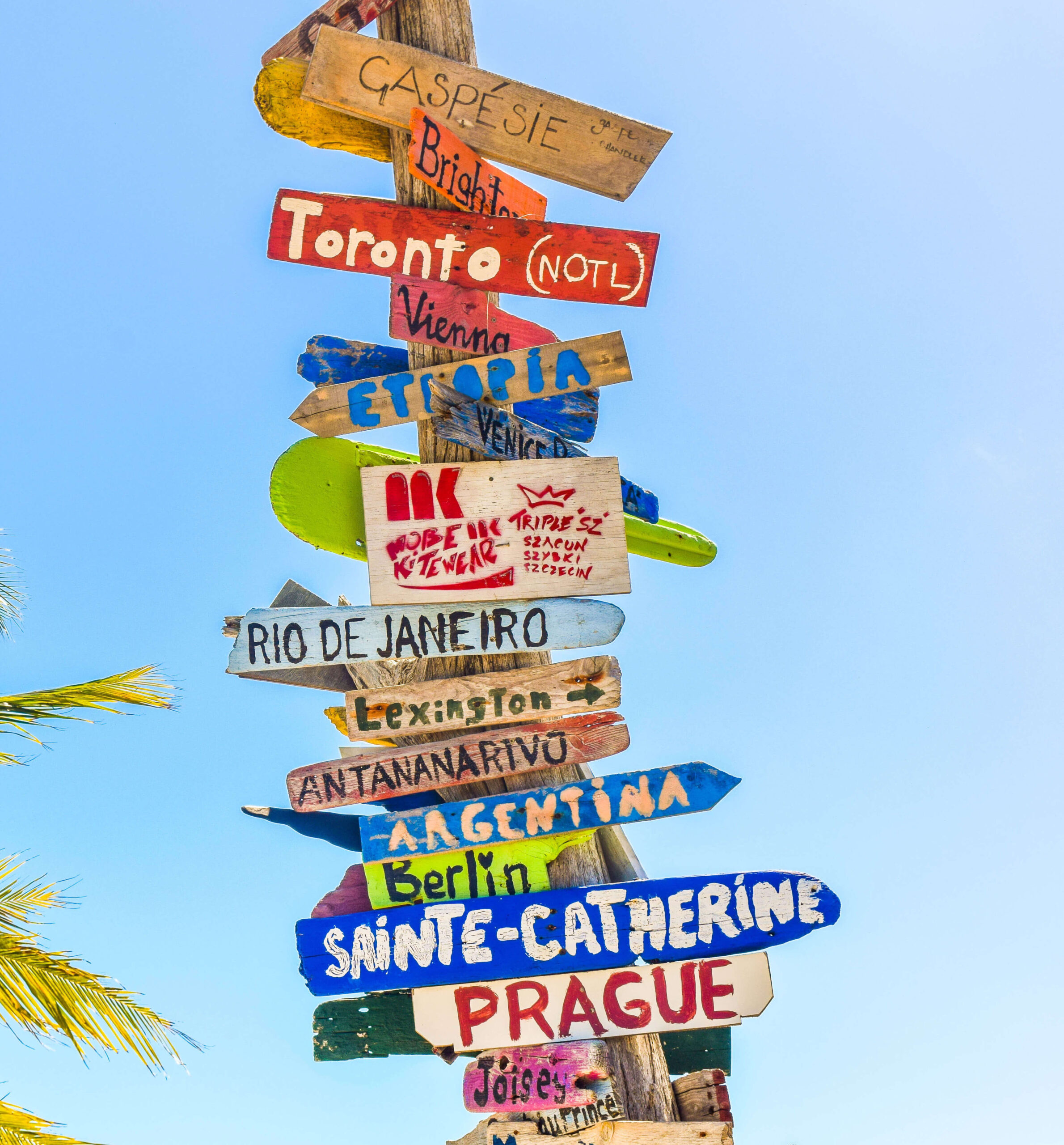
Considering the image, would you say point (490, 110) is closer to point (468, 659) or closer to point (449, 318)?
point (449, 318)

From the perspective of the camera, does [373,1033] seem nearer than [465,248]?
Yes

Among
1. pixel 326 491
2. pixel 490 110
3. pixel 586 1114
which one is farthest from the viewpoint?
pixel 490 110

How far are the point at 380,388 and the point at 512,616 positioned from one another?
106 cm

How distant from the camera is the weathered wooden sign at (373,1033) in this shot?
14.0 feet

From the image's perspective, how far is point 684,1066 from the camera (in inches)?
171

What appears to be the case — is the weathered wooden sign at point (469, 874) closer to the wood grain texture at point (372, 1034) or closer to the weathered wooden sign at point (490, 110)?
the wood grain texture at point (372, 1034)

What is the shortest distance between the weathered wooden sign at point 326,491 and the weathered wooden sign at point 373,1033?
169 centimetres

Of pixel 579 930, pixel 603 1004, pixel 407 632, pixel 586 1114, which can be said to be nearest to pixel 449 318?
pixel 407 632

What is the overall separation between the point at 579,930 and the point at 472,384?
2.15 m

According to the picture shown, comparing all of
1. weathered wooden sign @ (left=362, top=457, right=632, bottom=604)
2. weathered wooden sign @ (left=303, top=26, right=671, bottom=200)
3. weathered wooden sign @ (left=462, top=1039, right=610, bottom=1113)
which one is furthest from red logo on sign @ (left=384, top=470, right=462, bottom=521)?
weathered wooden sign @ (left=462, top=1039, right=610, bottom=1113)

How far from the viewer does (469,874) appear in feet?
14.1

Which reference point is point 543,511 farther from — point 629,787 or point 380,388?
point 629,787

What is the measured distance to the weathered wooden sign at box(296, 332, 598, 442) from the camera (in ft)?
15.5

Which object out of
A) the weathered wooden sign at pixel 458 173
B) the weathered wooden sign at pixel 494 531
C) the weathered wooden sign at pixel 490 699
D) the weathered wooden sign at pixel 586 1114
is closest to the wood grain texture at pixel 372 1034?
the weathered wooden sign at pixel 586 1114
